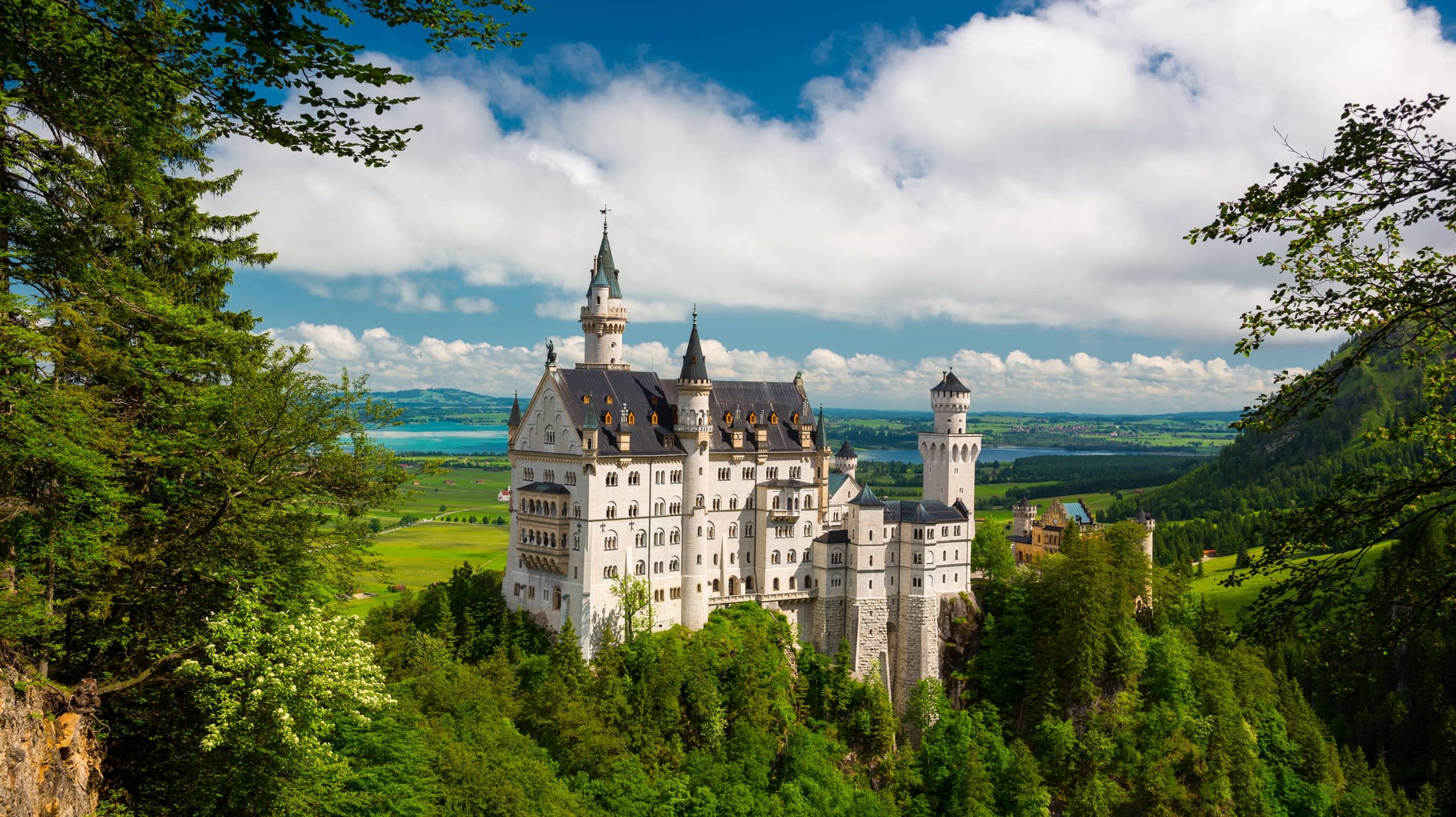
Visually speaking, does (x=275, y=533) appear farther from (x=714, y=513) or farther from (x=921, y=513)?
(x=921, y=513)

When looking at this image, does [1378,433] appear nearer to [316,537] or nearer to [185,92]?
[185,92]

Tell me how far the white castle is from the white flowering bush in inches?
1424

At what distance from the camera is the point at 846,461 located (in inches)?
3563

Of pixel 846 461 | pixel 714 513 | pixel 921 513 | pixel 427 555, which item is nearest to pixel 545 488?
pixel 714 513

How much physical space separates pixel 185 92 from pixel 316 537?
62.7ft

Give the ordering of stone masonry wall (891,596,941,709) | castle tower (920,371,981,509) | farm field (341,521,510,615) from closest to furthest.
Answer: stone masonry wall (891,596,941,709)
castle tower (920,371,981,509)
farm field (341,521,510,615)

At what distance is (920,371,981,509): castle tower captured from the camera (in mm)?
85375

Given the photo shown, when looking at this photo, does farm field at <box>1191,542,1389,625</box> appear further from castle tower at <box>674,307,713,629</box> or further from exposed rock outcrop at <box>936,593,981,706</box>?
castle tower at <box>674,307,713,629</box>

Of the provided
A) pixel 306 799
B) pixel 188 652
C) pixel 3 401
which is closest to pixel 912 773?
pixel 306 799

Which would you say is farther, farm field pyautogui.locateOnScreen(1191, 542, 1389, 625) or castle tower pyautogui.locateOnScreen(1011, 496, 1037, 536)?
farm field pyautogui.locateOnScreen(1191, 542, 1389, 625)

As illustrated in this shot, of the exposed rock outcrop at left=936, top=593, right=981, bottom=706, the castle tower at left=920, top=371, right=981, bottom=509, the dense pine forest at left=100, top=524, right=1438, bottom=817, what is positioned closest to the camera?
the dense pine forest at left=100, top=524, right=1438, bottom=817

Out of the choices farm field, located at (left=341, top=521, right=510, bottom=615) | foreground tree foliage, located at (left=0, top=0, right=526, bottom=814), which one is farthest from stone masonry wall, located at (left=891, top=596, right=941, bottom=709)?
farm field, located at (left=341, top=521, right=510, bottom=615)

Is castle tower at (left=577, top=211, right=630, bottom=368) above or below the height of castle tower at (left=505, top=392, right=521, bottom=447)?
above

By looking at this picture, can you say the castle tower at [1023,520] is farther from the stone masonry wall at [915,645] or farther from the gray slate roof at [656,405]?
the gray slate roof at [656,405]
